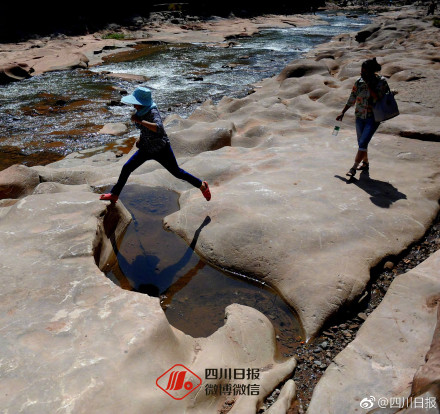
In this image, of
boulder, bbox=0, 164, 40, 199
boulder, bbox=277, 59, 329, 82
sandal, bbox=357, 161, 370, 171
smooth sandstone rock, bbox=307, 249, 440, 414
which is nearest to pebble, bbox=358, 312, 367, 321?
smooth sandstone rock, bbox=307, 249, 440, 414

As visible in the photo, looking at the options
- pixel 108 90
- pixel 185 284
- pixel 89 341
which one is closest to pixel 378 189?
pixel 185 284

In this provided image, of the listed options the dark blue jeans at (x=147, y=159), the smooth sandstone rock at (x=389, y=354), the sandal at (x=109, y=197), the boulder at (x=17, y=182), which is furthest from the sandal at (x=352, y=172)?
the boulder at (x=17, y=182)

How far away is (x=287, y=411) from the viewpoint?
2.68 metres

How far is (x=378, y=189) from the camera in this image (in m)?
5.15

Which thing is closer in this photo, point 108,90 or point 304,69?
point 304,69

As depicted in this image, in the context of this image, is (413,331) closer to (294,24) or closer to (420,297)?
(420,297)

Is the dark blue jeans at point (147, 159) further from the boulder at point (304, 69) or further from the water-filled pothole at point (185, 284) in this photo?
the boulder at point (304, 69)

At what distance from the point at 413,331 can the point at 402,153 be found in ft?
12.6

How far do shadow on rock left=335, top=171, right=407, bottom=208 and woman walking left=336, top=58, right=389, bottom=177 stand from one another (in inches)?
5.3

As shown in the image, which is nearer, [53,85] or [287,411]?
[287,411]

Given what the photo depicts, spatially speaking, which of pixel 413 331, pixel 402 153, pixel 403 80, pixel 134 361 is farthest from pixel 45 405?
pixel 403 80

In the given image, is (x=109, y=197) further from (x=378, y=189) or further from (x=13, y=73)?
(x=13, y=73)

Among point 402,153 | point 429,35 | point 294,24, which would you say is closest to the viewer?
point 402,153

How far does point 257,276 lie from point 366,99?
2.97m
